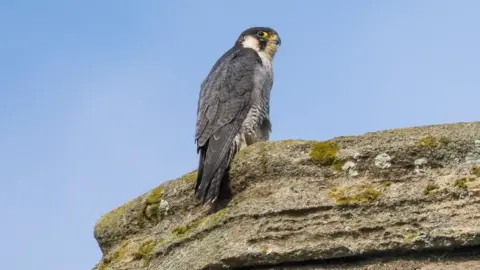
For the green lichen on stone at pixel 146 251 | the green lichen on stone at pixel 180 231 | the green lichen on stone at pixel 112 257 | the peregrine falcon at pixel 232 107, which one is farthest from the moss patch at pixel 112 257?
the peregrine falcon at pixel 232 107

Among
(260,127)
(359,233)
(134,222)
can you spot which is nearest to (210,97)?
(260,127)

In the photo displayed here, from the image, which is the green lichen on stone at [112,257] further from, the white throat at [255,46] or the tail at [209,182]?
the white throat at [255,46]

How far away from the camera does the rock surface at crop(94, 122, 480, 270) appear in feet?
→ 14.4

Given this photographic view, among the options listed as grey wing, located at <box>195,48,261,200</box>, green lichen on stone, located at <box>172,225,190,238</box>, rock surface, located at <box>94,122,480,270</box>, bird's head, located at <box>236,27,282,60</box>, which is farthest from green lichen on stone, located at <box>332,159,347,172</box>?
bird's head, located at <box>236,27,282,60</box>

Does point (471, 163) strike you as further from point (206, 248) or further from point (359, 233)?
point (206, 248)

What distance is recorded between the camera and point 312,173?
488 centimetres

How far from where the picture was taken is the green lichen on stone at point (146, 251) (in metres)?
5.13

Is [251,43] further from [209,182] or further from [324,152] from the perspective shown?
[324,152]

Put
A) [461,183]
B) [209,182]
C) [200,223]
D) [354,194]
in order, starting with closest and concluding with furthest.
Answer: [461,183] → [354,194] → [200,223] → [209,182]

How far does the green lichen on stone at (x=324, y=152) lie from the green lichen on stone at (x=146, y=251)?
3.34 ft

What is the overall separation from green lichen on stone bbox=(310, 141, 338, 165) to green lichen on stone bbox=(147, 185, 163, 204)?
102 cm

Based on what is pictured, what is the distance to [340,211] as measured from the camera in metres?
4.58

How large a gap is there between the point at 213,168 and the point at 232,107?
2.03 metres

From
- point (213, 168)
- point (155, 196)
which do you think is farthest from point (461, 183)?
point (155, 196)
